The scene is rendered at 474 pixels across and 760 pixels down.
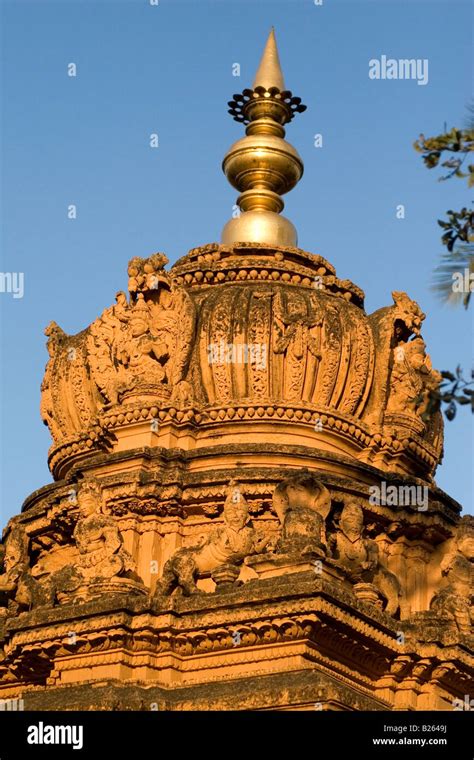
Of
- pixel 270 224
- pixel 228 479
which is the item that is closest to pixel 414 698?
pixel 228 479

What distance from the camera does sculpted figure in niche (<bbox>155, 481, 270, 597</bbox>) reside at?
24.1m

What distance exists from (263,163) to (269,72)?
107 inches

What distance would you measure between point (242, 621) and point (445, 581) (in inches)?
203

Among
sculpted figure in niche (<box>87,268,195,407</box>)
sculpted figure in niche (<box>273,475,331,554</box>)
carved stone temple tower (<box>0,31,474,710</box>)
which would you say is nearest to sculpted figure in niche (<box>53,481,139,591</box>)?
carved stone temple tower (<box>0,31,474,710</box>)

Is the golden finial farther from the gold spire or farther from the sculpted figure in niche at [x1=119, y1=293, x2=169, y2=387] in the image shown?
the sculpted figure in niche at [x1=119, y1=293, x2=169, y2=387]

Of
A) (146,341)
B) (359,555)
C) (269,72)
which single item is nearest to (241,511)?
(359,555)

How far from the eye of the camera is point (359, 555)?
24688 millimetres

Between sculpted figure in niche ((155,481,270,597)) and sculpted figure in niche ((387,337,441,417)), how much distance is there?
4969mm

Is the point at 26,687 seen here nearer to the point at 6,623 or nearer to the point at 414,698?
the point at 6,623

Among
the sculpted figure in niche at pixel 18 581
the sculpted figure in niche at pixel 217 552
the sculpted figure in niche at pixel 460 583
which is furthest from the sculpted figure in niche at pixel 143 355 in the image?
the sculpted figure in niche at pixel 460 583

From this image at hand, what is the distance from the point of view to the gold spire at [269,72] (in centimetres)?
3353

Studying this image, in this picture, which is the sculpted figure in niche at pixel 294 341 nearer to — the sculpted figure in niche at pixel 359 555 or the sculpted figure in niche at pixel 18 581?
the sculpted figure in niche at pixel 359 555

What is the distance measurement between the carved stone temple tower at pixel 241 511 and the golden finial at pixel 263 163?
114mm

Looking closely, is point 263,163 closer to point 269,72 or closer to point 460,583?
point 269,72
